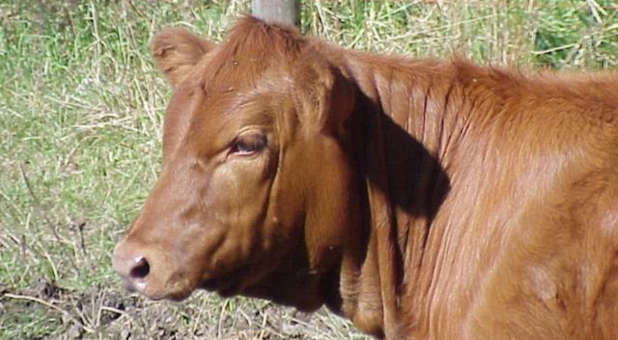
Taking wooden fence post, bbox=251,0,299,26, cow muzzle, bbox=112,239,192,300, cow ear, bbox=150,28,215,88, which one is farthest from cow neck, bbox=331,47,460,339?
wooden fence post, bbox=251,0,299,26

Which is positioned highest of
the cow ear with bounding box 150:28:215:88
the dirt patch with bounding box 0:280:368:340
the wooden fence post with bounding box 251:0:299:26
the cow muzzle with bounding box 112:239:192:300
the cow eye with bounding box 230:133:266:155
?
the cow ear with bounding box 150:28:215:88

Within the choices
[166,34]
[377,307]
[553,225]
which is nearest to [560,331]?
[553,225]

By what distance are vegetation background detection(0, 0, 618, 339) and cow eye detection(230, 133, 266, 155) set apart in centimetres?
210

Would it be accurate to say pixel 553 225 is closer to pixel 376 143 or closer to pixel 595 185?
pixel 595 185

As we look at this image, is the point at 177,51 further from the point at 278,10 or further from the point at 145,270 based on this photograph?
the point at 278,10

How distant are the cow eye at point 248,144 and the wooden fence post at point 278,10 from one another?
238 centimetres

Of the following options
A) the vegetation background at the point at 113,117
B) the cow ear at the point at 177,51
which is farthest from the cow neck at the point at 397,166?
the vegetation background at the point at 113,117

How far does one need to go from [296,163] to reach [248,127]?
226 mm

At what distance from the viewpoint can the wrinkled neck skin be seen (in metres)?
4.68

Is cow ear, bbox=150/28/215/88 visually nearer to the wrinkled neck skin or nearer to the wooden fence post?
the wrinkled neck skin

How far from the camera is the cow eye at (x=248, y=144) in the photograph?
4.41 metres

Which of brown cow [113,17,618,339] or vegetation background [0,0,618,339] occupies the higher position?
brown cow [113,17,618,339]

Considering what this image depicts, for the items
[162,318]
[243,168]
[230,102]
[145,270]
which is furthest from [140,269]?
[162,318]

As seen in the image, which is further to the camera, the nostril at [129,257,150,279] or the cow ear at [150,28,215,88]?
the cow ear at [150,28,215,88]
